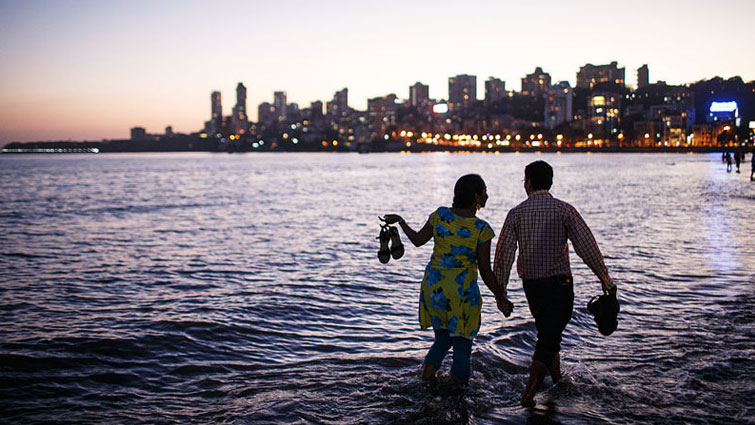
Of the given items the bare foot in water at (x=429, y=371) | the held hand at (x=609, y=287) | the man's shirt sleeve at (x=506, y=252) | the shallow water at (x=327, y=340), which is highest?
the man's shirt sleeve at (x=506, y=252)

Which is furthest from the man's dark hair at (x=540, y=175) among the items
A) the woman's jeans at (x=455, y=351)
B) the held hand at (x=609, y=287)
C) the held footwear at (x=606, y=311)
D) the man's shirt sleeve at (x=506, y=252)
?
the woman's jeans at (x=455, y=351)

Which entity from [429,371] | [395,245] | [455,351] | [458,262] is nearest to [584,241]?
[458,262]

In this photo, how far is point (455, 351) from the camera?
5270mm

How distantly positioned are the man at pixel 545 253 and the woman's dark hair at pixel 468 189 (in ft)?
1.47

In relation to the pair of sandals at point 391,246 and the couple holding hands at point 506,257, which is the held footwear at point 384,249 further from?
the couple holding hands at point 506,257

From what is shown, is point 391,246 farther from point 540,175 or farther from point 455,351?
point 540,175

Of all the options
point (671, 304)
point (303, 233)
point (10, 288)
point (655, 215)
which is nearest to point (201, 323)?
point (10, 288)

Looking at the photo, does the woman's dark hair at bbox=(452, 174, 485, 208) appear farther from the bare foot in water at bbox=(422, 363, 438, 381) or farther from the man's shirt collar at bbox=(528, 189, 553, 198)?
the bare foot in water at bbox=(422, 363, 438, 381)

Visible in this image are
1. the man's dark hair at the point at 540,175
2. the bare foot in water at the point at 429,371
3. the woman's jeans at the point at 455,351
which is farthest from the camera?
the bare foot in water at the point at 429,371

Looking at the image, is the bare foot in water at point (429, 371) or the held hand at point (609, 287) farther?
the bare foot in water at point (429, 371)

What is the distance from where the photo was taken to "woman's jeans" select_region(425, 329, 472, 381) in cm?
522

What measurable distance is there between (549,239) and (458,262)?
75 cm

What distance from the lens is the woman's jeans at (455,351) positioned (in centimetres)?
522

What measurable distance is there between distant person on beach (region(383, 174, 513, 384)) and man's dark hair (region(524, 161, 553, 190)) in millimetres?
430
